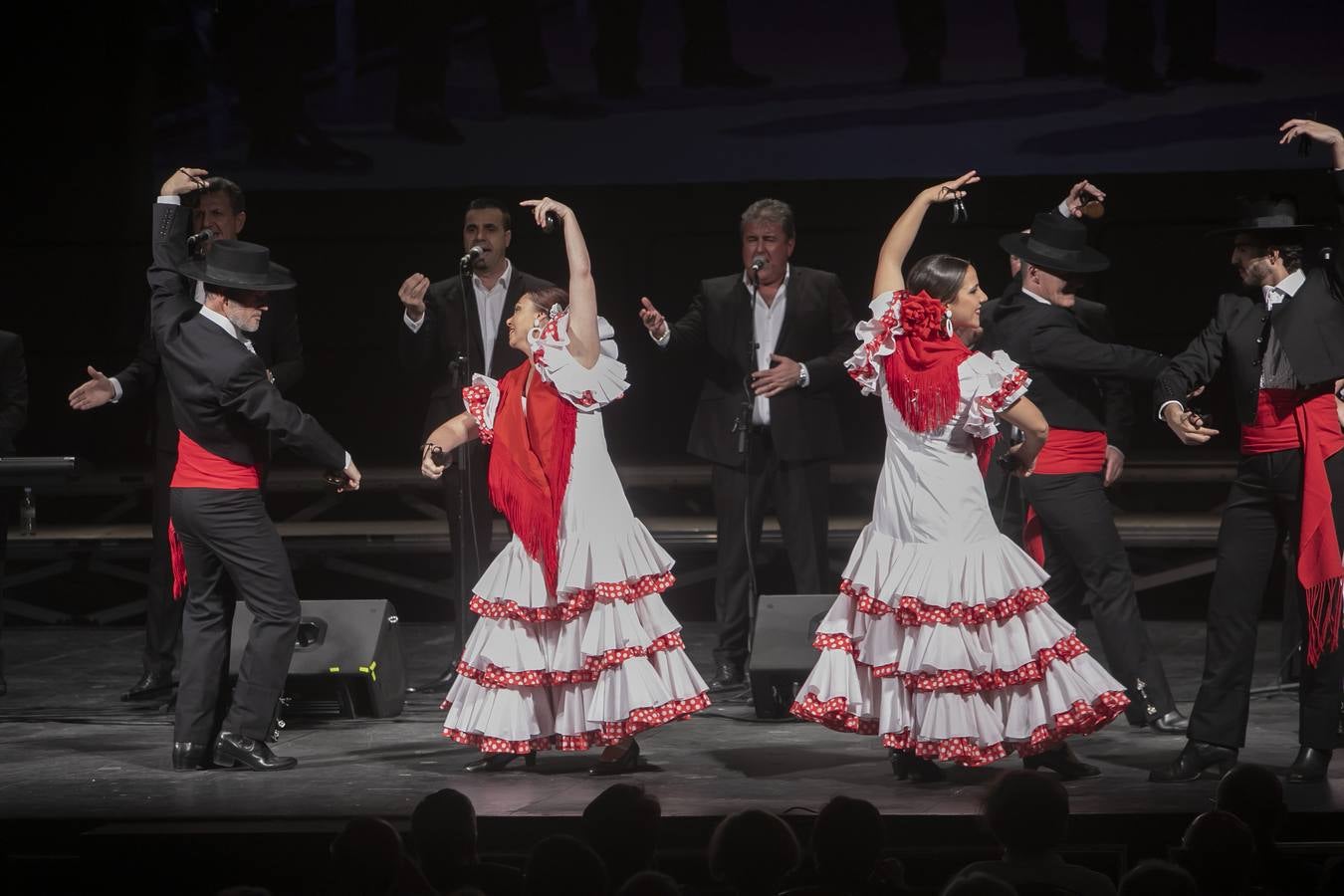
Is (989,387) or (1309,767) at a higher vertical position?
(989,387)

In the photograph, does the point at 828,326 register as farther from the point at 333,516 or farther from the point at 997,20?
the point at 333,516

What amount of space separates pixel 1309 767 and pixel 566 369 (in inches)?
96.0

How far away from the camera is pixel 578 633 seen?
17.3 feet

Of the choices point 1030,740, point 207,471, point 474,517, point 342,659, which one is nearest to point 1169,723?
point 1030,740

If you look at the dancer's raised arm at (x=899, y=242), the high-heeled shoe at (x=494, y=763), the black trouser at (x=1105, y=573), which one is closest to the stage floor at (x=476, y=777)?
the high-heeled shoe at (x=494, y=763)

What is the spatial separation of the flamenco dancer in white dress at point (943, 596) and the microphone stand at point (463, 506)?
5.89 ft

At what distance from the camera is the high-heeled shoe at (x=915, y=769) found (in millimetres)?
5121

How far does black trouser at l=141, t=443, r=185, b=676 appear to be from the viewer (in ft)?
21.9

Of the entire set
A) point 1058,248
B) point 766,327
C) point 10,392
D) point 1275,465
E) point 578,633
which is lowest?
point 578,633

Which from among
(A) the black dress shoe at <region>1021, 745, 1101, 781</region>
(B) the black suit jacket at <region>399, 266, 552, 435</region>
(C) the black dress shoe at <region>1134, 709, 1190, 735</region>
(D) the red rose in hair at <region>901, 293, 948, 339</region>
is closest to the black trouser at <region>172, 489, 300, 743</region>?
(B) the black suit jacket at <region>399, 266, 552, 435</region>

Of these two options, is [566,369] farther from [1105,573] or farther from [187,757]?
[1105,573]

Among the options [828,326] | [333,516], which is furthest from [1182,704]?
[333,516]

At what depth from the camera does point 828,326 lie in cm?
696

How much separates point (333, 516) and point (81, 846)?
5.02 meters
